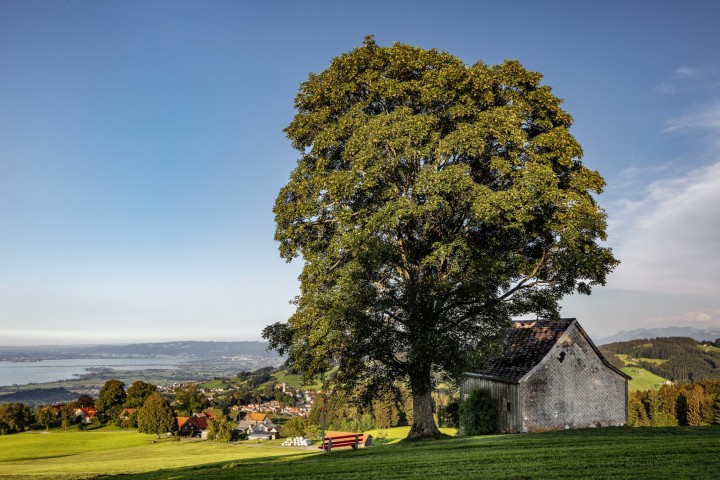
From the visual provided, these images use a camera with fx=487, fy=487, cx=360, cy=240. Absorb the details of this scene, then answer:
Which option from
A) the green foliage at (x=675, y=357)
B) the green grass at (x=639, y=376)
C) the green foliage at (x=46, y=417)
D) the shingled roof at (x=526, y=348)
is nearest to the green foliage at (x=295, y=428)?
the green foliage at (x=46, y=417)

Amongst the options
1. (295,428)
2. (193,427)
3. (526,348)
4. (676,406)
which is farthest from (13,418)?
(676,406)

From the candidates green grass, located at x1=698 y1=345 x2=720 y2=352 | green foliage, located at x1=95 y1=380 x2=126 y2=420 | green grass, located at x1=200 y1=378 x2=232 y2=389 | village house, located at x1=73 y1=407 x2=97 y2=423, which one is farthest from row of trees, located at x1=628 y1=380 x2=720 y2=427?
green grass, located at x1=200 y1=378 x2=232 y2=389

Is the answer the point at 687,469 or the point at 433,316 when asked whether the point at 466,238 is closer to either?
the point at 433,316

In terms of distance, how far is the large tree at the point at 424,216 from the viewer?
20031mm

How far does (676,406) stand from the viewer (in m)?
70.6

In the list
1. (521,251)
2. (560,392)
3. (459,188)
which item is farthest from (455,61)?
(560,392)

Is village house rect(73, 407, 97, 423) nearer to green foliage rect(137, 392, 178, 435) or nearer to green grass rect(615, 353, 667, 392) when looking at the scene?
green foliage rect(137, 392, 178, 435)

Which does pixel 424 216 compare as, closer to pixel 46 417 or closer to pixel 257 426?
pixel 46 417

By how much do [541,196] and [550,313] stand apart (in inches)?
230

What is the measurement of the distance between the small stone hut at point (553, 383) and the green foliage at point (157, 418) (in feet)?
148

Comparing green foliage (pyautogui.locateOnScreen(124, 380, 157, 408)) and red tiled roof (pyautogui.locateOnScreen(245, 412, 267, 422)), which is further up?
green foliage (pyautogui.locateOnScreen(124, 380, 157, 408))

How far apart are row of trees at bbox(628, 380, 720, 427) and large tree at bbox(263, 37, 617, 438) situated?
57398 millimetres

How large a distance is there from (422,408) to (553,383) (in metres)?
10.4

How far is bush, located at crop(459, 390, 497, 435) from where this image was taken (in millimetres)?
31344
